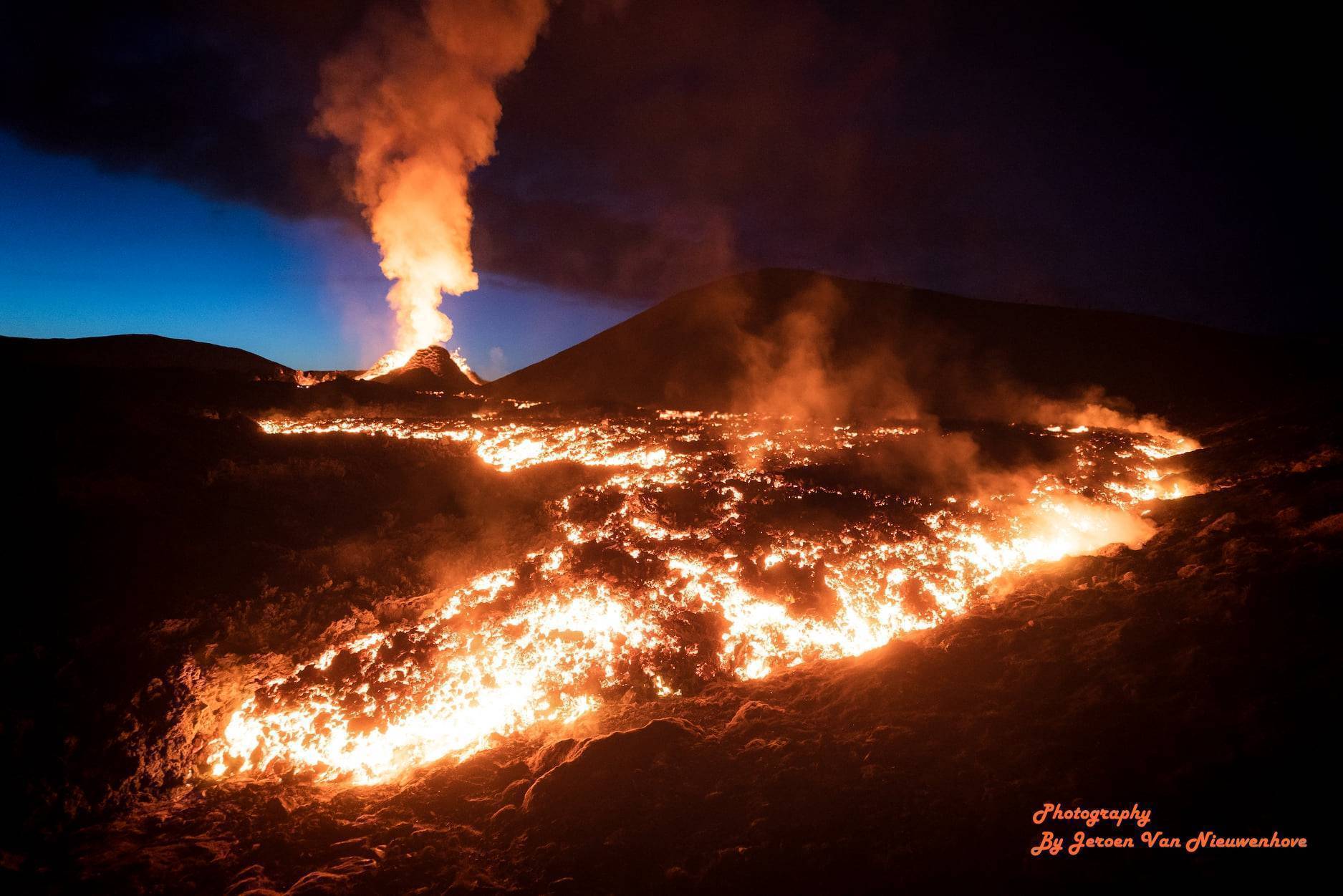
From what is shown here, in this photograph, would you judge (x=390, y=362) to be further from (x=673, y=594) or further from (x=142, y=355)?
Result: (x=142, y=355)

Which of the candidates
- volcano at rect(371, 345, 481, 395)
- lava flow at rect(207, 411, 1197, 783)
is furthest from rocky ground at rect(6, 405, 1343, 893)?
volcano at rect(371, 345, 481, 395)

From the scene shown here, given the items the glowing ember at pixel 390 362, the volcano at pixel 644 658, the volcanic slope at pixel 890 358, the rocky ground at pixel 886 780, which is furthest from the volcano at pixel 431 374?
the rocky ground at pixel 886 780

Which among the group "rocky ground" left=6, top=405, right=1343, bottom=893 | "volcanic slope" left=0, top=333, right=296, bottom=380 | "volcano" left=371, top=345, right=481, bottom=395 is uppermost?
"volcanic slope" left=0, top=333, right=296, bottom=380

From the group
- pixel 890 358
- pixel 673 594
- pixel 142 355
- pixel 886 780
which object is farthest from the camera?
pixel 142 355

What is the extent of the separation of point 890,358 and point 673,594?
34563mm

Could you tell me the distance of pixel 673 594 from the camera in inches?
354

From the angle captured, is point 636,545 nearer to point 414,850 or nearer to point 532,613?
point 532,613

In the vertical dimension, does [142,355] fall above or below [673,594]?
above

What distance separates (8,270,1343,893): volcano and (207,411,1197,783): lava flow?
0.06 meters

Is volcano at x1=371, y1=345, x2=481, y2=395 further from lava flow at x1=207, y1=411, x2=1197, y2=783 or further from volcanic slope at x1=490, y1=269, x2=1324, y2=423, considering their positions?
lava flow at x1=207, y1=411, x2=1197, y2=783

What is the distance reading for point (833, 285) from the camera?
53.1 m

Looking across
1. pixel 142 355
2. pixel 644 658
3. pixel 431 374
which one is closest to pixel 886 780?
pixel 644 658

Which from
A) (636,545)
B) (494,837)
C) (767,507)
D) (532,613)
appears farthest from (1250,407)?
(494,837)

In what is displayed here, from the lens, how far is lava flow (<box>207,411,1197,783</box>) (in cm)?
687
